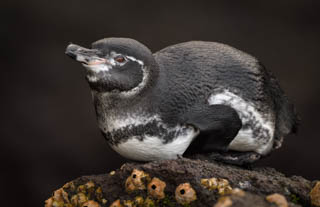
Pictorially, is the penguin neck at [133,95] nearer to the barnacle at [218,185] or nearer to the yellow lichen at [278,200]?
the barnacle at [218,185]

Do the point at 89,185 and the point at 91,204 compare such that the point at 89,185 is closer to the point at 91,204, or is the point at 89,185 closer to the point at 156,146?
the point at 91,204

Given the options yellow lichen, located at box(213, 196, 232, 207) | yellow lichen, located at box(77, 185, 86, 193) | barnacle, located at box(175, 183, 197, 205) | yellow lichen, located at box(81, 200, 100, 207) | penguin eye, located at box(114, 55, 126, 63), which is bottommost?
yellow lichen, located at box(81, 200, 100, 207)

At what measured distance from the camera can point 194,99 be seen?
2.68m

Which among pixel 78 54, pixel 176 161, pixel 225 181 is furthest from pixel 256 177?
pixel 78 54

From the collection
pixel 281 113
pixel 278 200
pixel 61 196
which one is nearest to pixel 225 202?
pixel 278 200

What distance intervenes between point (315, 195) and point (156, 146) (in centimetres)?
72

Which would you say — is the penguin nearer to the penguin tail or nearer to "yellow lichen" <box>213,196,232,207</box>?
the penguin tail

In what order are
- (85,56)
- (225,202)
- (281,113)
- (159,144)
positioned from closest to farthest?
1. (225,202)
2. (85,56)
3. (159,144)
4. (281,113)

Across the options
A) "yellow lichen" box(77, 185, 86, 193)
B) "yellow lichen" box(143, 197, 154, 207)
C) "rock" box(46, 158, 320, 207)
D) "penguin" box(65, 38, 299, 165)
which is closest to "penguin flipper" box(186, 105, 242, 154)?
"penguin" box(65, 38, 299, 165)

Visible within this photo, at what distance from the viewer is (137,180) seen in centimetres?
244

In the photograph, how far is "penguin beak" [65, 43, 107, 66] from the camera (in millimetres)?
2523

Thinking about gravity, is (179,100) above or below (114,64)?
below

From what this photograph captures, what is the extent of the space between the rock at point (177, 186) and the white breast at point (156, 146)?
0.41ft

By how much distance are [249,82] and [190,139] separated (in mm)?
399
